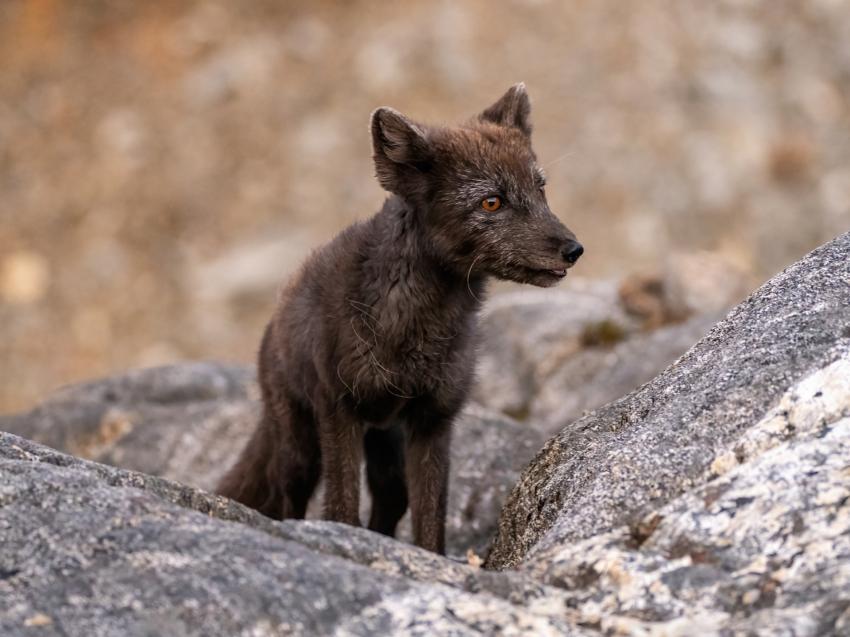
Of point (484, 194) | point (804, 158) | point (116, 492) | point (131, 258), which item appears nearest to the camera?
point (116, 492)

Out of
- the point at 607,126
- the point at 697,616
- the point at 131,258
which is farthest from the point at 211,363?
the point at 607,126

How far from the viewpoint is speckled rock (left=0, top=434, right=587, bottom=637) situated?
14.1 ft

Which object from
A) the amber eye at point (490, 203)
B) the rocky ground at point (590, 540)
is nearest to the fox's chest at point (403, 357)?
the amber eye at point (490, 203)

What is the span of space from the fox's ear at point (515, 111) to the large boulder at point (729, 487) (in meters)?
2.30

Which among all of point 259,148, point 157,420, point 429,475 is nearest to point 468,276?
point 429,475

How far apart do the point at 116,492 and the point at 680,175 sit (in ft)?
71.9

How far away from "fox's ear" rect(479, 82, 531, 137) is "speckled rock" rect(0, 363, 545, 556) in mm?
2811

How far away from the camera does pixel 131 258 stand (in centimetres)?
2308

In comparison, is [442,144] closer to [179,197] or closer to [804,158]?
[179,197]

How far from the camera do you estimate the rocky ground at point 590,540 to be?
170 inches

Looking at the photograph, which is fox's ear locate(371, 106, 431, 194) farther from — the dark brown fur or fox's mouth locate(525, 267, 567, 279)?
fox's mouth locate(525, 267, 567, 279)

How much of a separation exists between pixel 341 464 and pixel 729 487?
3.18 metres

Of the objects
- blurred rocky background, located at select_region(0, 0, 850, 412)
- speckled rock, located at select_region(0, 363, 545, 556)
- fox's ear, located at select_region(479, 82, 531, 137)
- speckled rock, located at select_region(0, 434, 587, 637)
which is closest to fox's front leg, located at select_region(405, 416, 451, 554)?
speckled rock, located at select_region(0, 363, 545, 556)

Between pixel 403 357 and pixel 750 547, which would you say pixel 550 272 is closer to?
pixel 403 357
